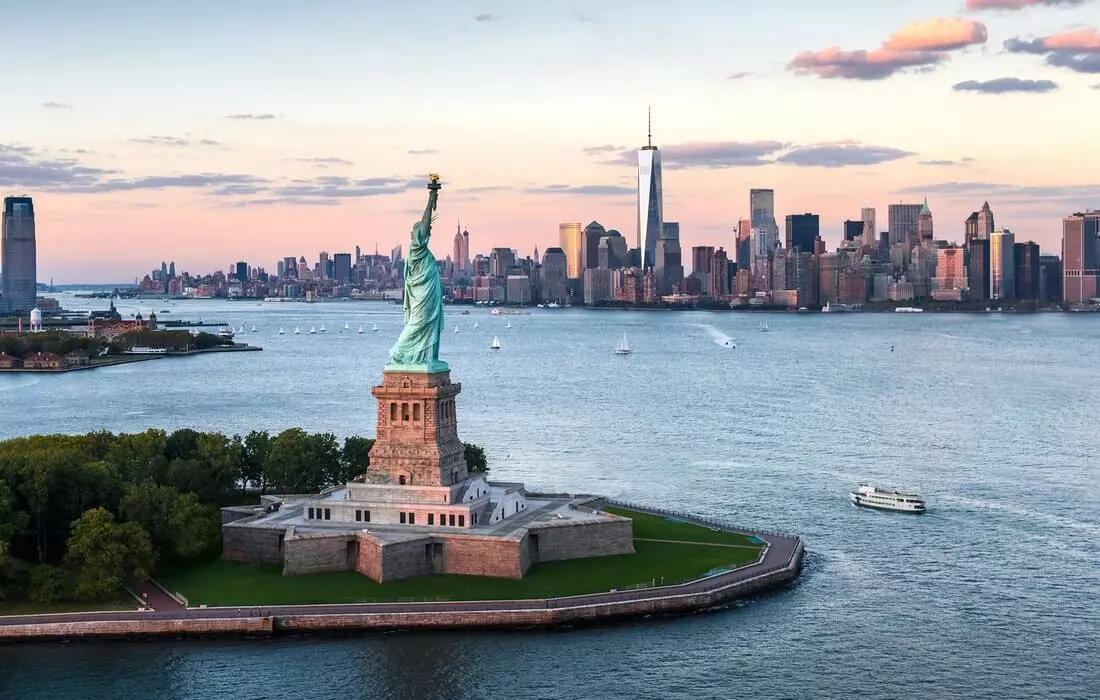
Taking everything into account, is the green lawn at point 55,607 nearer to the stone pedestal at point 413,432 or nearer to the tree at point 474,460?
the stone pedestal at point 413,432

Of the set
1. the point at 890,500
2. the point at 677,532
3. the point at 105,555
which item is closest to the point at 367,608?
the point at 105,555

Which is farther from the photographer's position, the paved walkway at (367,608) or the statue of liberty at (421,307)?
the statue of liberty at (421,307)

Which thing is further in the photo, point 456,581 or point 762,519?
point 762,519

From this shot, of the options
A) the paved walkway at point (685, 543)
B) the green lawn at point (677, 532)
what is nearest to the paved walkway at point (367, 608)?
the paved walkway at point (685, 543)

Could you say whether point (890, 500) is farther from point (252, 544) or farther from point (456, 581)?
point (252, 544)

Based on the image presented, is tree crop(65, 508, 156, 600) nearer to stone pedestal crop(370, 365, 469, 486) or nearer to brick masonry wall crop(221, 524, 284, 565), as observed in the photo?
brick masonry wall crop(221, 524, 284, 565)

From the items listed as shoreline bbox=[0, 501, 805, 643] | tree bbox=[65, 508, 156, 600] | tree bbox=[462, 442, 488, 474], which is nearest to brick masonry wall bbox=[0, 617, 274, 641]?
shoreline bbox=[0, 501, 805, 643]
